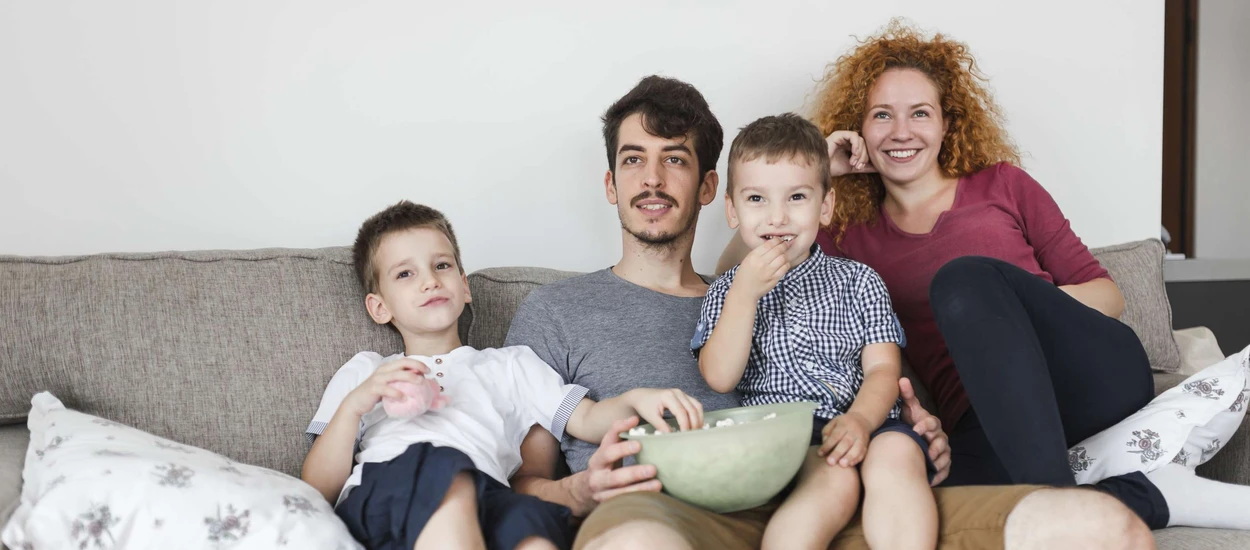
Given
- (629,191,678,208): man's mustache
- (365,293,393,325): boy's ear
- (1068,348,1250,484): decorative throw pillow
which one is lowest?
(1068,348,1250,484): decorative throw pillow

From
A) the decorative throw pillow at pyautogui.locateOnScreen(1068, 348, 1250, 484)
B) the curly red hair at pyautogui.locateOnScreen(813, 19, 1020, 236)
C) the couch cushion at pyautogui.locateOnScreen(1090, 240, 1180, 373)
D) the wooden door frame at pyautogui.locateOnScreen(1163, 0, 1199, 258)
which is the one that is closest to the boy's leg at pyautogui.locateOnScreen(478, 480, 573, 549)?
the decorative throw pillow at pyautogui.locateOnScreen(1068, 348, 1250, 484)

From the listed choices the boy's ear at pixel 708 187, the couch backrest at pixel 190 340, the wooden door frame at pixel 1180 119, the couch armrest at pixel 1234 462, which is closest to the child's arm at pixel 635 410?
A: the couch backrest at pixel 190 340

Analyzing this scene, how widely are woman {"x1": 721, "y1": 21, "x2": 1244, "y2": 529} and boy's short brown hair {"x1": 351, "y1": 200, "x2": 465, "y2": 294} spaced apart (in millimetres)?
658

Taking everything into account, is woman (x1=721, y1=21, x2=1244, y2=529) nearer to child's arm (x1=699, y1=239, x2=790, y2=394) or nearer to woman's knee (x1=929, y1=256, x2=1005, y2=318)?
woman's knee (x1=929, y1=256, x2=1005, y2=318)

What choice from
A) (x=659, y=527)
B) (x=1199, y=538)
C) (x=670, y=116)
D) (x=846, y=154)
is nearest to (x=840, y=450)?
(x=659, y=527)

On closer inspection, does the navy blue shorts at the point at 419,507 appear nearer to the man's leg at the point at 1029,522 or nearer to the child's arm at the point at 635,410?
the child's arm at the point at 635,410

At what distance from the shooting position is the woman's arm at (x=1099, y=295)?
5.81 feet

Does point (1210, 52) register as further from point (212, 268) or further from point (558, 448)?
point (212, 268)

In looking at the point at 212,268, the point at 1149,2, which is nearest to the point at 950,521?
the point at 212,268

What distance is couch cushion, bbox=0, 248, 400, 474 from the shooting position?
1.43 meters

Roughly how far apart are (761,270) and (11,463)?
1074mm

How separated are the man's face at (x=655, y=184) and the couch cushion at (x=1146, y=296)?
982mm

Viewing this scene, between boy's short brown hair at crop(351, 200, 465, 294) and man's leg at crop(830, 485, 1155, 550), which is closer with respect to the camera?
man's leg at crop(830, 485, 1155, 550)

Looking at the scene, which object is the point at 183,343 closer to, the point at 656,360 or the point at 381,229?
the point at 381,229
